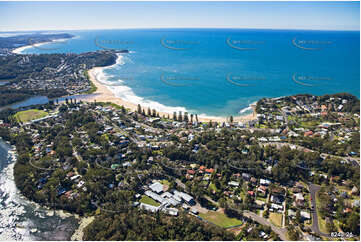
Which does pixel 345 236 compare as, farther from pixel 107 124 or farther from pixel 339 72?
pixel 339 72

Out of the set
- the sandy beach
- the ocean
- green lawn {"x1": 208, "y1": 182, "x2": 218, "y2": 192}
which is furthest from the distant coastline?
the ocean

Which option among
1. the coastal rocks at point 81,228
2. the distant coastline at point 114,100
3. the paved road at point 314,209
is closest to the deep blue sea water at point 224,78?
the distant coastline at point 114,100

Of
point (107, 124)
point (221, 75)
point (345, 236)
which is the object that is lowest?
point (345, 236)

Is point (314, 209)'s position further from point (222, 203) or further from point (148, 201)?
point (148, 201)

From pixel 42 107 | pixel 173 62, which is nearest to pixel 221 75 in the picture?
pixel 173 62

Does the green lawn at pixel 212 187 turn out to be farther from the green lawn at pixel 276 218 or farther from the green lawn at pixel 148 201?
the green lawn at pixel 148 201

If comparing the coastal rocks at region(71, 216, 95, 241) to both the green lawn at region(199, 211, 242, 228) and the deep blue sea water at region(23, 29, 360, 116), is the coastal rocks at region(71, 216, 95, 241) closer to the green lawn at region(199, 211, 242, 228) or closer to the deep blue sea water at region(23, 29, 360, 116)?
the green lawn at region(199, 211, 242, 228)
